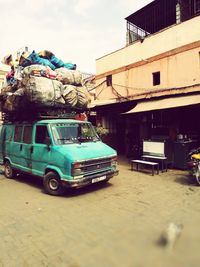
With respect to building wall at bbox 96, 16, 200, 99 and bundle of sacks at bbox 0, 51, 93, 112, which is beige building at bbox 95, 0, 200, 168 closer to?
Answer: building wall at bbox 96, 16, 200, 99

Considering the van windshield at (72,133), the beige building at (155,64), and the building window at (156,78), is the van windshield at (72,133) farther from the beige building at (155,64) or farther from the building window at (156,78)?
the building window at (156,78)

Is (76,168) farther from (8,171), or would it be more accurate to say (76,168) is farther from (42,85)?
(8,171)

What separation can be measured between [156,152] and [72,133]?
4.59 metres

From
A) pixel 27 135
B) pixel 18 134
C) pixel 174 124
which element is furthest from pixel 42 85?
pixel 174 124

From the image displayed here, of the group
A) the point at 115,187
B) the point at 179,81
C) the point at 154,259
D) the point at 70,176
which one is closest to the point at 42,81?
the point at 70,176

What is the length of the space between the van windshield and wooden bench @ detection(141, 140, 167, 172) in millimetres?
3514

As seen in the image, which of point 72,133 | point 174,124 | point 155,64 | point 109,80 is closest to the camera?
point 72,133

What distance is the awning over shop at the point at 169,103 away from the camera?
32.2ft

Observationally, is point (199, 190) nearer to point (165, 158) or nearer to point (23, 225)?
point (165, 158)

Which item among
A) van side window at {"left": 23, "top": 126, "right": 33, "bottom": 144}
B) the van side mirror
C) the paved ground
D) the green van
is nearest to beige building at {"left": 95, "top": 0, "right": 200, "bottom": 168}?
the paved ground

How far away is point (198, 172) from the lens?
25.6 feet

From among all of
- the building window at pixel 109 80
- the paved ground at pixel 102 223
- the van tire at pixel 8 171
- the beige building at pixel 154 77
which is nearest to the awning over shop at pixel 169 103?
the beige building at pixel 154 77

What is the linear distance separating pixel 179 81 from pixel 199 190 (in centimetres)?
656

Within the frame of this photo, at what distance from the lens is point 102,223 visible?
4973mm
